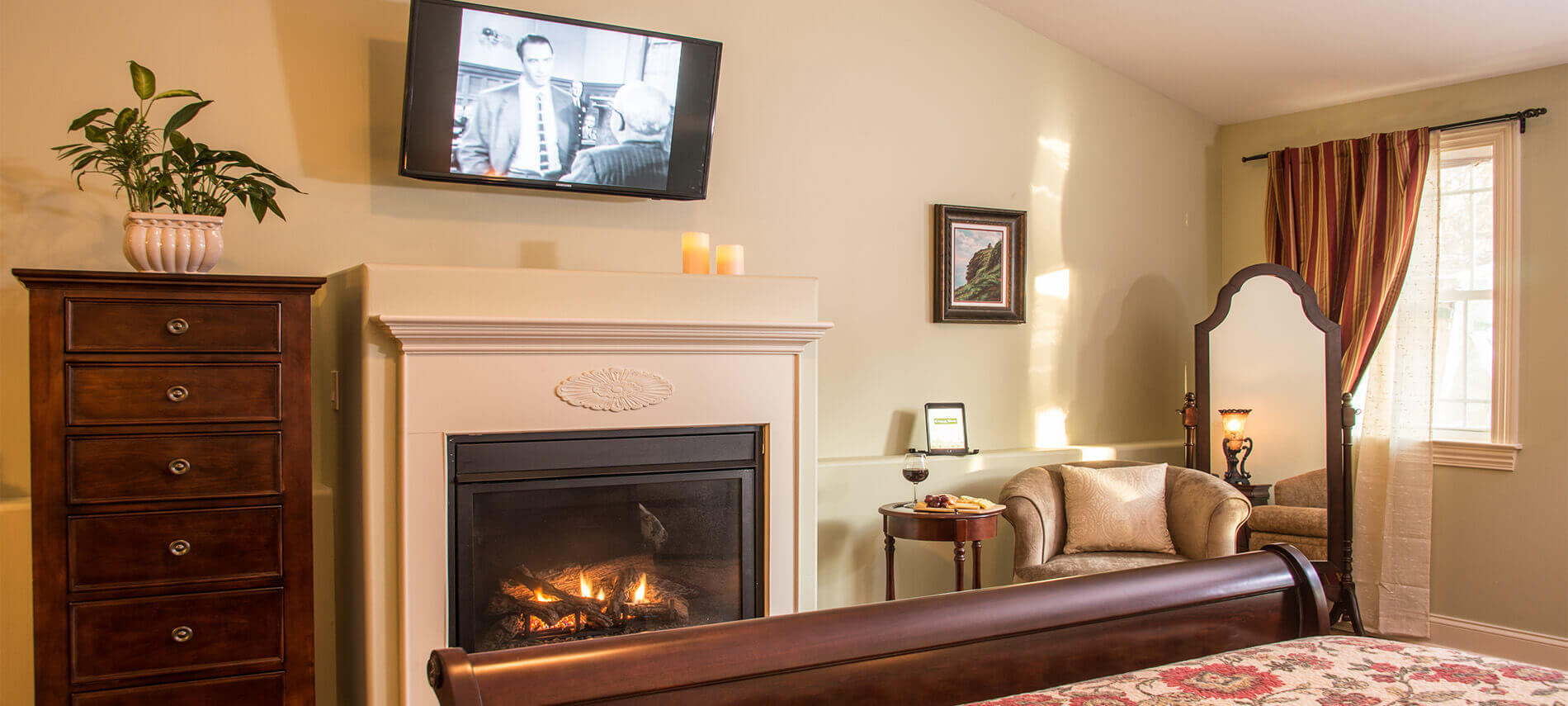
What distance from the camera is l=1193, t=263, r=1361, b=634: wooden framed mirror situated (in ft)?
13.4

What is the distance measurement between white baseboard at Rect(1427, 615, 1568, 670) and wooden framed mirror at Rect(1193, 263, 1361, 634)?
1.64 feet

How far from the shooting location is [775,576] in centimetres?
323

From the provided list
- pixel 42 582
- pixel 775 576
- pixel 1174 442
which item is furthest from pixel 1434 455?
pixel 42 582

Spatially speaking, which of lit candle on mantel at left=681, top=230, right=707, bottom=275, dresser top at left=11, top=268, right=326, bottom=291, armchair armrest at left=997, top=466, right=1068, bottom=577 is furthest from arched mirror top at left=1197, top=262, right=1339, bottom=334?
dresser top at left=11, top=268, right=326, bottom=291

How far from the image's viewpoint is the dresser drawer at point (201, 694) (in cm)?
242

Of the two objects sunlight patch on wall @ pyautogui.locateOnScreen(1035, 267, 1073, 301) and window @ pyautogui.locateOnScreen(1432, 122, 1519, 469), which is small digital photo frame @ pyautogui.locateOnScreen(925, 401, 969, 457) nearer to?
sunlight patch on wall @ pyautogui.locateOnScreen(1035, 267, 1073, 301)

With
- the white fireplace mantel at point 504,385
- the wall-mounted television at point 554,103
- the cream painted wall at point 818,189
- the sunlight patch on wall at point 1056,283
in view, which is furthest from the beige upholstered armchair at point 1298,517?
the wall-mounted television at point 554,103

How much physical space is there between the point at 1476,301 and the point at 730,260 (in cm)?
321

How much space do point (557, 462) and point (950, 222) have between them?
2.03m

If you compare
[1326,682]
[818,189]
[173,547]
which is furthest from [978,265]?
[173,547]

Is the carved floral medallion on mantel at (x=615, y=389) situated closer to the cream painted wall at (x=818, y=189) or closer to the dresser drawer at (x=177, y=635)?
the cream painted wall at (x=818, y=189)

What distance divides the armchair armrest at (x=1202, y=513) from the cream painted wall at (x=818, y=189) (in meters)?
0.70

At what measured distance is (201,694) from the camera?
2500 millimetres

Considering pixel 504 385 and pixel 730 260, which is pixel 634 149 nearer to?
pixel 730 260
